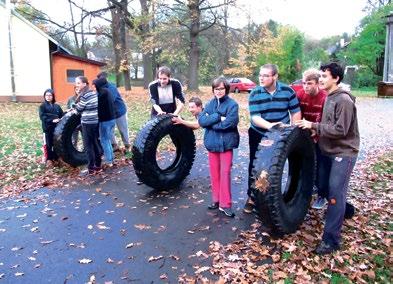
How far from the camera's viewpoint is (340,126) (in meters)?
3.94

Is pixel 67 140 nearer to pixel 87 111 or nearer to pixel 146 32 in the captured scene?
pixel 87 111

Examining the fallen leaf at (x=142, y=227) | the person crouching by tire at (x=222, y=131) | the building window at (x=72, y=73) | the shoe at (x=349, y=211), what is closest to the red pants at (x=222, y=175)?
the person crouching by tire at (x=222, y=131)

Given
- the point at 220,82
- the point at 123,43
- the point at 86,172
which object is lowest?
the point at 86,172

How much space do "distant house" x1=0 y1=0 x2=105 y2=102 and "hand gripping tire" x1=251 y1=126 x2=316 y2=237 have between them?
21924 millimetres

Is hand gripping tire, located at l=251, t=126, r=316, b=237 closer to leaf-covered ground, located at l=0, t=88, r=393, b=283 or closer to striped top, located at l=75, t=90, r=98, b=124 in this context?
leaf-covered ground, located at l=0, t=88, r=393, b=283

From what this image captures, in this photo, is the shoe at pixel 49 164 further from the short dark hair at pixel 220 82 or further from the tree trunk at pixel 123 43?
the tree trunk at pixel 123 43

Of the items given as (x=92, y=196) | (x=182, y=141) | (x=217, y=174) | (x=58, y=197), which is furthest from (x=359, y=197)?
(x=58, y=197)

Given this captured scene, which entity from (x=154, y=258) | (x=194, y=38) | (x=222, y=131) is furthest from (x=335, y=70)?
(x=194, y=38)

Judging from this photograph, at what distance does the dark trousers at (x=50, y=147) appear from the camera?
8.17 meters

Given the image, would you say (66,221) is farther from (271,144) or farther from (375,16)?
(375,16)

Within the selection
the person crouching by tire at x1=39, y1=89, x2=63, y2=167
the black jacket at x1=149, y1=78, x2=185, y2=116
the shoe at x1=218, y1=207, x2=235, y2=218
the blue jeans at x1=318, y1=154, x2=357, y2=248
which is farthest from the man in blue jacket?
the blue jeans at x1=318, y1=154, x2=357, y2=248

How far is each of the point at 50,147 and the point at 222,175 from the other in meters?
4.62

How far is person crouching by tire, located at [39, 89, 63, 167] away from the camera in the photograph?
808cm

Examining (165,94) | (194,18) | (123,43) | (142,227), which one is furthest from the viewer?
(123,43)
